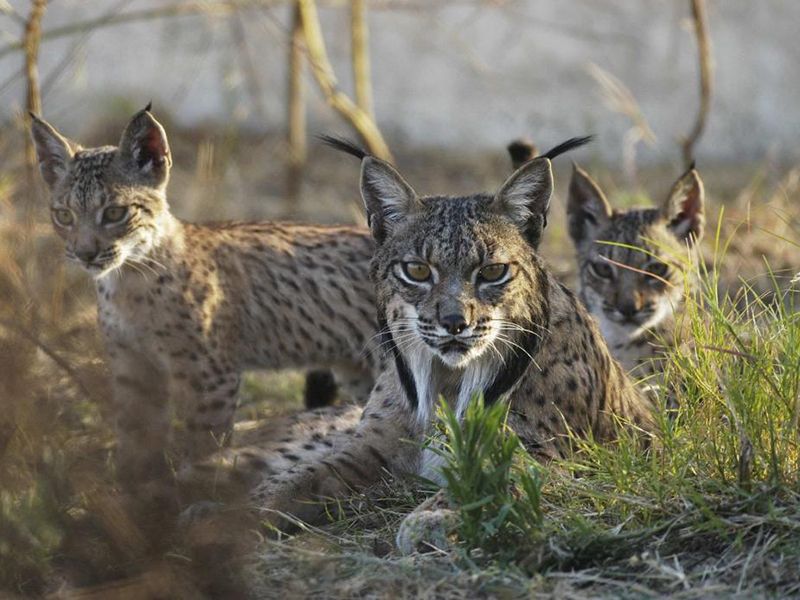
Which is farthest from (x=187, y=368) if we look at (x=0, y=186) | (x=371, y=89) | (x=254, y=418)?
(x=371, y=89)

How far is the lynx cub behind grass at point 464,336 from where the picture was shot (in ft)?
16.5

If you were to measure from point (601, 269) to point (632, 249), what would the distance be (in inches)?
7.9

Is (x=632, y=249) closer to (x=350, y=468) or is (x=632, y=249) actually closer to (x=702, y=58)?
(x=350, y=468)

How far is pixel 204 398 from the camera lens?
6.68 metres

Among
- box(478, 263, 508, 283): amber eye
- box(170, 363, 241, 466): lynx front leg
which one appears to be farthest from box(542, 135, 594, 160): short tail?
box(170, 363, 241, 466): lynx front leg

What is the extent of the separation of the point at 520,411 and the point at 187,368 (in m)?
2.14

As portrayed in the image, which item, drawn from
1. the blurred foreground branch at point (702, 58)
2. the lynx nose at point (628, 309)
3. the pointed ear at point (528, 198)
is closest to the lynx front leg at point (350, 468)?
the pointed ear at point (528, 198)

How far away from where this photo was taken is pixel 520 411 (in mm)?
5219

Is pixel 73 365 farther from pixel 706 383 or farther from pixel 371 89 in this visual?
pixel 371 89

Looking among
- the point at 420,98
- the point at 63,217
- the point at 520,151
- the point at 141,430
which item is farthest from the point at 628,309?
the point at 420,98

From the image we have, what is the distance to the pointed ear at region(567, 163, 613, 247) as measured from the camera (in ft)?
24.6

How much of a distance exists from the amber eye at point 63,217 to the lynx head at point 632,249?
2648mm

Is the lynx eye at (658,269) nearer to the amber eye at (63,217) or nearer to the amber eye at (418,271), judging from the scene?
the amber eye at (418,271)

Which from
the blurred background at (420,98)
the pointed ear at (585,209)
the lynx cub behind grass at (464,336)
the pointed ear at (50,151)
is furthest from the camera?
→ the blurred background at (420,98)
